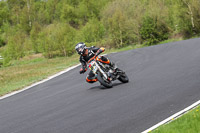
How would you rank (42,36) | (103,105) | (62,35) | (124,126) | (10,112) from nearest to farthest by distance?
(124,126), (103,105), (10,112), (62,35), (42,36)

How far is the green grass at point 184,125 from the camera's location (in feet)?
18.6

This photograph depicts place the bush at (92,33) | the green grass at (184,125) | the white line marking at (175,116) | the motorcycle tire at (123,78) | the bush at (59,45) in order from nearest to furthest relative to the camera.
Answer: the green grass at (184,125)
the white line marking at (175,116)
the motorcycle tire at (123,78)
the bush at (59,45)
the bush at (92,33)

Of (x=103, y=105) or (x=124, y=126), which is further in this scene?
(x=103, y=105)

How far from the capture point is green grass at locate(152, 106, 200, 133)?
18.6 ft

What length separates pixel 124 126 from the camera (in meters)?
6.76

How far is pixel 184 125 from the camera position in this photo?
5.96 meters

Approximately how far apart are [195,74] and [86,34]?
148 feet

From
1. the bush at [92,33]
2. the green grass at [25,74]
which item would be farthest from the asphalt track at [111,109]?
the bush at [92,33]

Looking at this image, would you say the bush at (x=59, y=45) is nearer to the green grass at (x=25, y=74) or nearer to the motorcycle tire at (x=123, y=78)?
the green grass at (x=25, y=74)

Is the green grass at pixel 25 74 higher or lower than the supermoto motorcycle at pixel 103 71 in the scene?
lower

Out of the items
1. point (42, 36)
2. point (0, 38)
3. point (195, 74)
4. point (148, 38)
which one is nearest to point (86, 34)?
point (42, 36)

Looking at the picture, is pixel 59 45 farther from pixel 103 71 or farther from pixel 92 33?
pixel 103 71

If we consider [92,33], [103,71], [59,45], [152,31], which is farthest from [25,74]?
[92,33]

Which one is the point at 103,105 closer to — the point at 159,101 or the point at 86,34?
the point at 159,101
